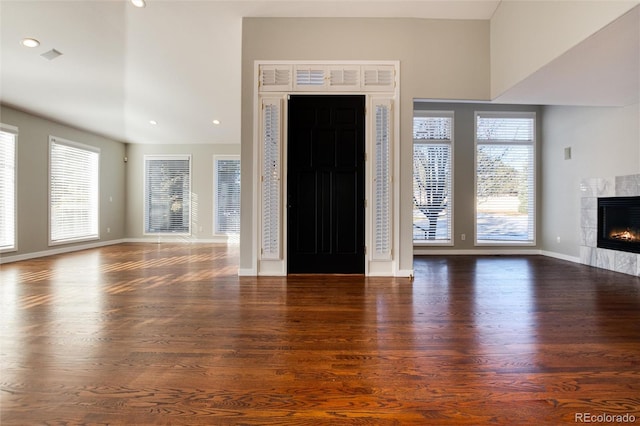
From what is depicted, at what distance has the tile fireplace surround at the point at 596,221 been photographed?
442 cm

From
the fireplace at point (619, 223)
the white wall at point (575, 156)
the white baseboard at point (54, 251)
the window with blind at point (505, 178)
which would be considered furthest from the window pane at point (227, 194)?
the fireplace at point (619, 223)

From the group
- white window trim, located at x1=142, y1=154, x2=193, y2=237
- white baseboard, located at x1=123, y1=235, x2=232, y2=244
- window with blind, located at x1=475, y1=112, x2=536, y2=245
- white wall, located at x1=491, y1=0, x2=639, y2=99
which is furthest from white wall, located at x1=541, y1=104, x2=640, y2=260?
white window trim, located at x1=142, y1=154, x2=193, y2=237

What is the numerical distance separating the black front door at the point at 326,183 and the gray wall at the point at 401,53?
1.73 ft

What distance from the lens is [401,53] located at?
4.24 m

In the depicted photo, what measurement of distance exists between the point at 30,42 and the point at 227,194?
517 cm

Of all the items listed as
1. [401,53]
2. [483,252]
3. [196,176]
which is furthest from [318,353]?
[196,176]

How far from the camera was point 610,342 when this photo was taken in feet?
6.93

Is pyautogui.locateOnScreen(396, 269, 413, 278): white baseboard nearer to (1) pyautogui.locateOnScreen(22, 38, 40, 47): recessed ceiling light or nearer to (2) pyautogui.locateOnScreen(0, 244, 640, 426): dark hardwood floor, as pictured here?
(2) pyautogui.locateOnScreen(0, 244, 640, 426): dark hardwood floor

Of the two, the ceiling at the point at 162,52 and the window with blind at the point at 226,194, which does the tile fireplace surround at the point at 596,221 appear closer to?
the ceiling at the point at 162,52

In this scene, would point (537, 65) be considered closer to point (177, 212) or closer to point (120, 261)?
point (120, 261)

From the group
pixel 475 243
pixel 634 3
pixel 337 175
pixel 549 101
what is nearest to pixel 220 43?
pixel 337 175

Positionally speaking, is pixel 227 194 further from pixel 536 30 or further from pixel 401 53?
pixel 536 30

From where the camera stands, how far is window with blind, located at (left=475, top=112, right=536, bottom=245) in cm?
625

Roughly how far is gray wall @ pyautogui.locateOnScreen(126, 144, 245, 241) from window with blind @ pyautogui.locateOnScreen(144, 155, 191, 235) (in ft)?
0.44
